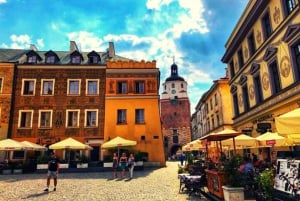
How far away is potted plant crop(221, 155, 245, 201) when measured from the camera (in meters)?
7.95

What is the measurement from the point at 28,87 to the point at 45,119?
4451 mm

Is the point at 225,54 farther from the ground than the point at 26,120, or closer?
farther from the ground

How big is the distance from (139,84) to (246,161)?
66.7 feet

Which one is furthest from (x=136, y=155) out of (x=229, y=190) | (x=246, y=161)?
(x=229, y=190)

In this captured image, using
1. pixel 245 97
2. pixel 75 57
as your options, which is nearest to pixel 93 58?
pixel 75 57

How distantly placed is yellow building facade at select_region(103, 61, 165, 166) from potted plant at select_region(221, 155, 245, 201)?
64.5 feet

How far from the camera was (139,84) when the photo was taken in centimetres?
2986

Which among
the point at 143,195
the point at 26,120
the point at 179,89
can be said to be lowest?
the point at 143,195

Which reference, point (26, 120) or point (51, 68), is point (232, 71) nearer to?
point (51, 68)

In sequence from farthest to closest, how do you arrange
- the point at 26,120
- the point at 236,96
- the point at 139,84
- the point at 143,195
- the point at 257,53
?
1. the point at 139,84
2. the point at 26,120
3. the point at 236,96
4. the point at 257,53
5. the point at 143,195

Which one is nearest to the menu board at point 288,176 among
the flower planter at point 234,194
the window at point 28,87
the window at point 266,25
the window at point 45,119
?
the flower planter at point 234,194

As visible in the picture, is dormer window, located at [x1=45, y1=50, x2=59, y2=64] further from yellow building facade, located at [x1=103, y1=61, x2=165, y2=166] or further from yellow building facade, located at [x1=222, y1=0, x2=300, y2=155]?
yellow building facade, located at [x1=222, y1=0, x2=300, y2=155]

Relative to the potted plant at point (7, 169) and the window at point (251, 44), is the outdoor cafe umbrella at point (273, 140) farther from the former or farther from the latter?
the potted plant at point (7, 169)

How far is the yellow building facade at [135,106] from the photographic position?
28109 mm
